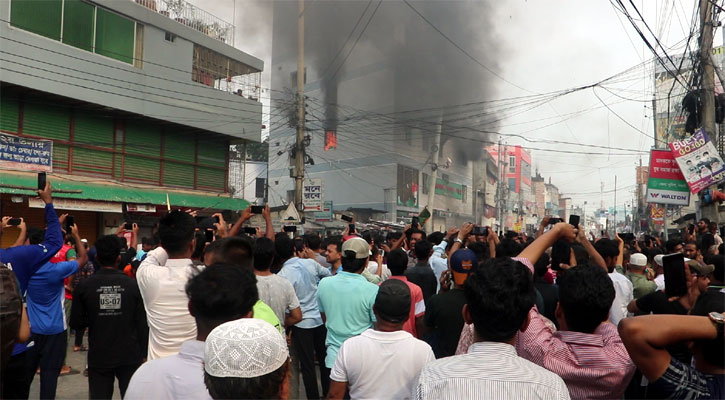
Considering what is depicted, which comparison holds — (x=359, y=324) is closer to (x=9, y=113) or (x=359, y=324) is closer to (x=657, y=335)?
(x=657, y=335)

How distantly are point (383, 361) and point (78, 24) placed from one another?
15649 millimetres

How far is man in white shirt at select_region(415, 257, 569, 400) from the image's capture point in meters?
1.49

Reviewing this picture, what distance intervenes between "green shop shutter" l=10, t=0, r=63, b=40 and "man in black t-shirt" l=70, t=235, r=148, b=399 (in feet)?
40.3

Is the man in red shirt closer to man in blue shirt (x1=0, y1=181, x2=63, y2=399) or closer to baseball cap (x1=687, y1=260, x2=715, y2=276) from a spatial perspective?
baseball cap (x1=687, y1=260, x2=715, y2=276)

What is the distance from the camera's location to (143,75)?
1561 cm

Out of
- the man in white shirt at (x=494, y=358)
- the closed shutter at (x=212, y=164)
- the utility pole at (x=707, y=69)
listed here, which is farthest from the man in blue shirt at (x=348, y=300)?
the closed shutter at (x=212, y=164)

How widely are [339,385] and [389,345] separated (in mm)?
330

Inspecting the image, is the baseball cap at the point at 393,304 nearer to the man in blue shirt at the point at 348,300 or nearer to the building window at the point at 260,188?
the man in blue shirt at the point at 348,300

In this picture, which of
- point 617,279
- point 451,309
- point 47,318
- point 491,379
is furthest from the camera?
point 617,279

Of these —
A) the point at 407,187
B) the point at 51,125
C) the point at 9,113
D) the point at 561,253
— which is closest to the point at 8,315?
the point at 561,253

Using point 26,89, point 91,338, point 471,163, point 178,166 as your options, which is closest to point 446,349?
point 91,338

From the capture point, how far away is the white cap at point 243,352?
1.29m

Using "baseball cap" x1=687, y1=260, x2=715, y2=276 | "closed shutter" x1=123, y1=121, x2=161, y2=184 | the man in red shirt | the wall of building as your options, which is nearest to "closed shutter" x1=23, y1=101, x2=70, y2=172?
the wall of building

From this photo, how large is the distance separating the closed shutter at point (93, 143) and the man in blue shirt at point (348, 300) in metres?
13.7
